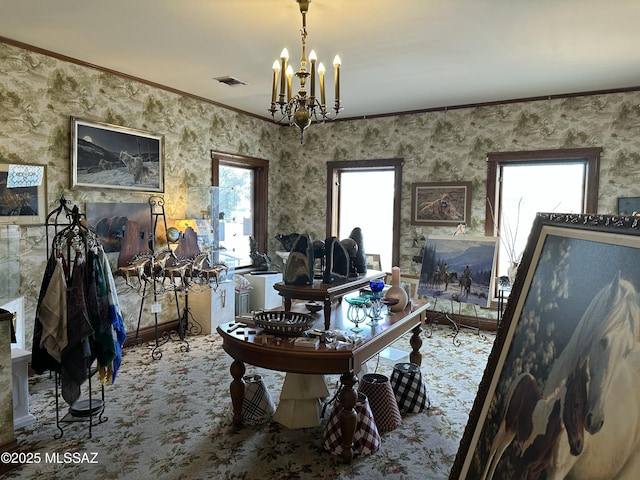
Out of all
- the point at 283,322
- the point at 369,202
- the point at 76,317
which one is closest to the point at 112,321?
the point at 76,317

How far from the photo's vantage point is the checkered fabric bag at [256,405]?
10.1 ft

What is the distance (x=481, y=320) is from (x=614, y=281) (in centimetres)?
536

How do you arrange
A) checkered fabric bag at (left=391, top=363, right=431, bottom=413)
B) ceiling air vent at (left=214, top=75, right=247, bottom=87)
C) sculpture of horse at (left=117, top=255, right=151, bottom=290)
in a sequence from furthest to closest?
ceiling air vent at (left=214, top=75, right=247, bottom=87), sculpture of horse at (left=117, top=255, right=151, bottom=290), checkered fabric bag at (left=391, top=363, right=431, bottom=413)

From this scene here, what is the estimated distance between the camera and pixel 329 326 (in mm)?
3094

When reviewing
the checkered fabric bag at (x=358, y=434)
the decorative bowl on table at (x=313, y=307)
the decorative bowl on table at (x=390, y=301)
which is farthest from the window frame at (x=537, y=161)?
the checkered fabric bag at (x=358, y=434)

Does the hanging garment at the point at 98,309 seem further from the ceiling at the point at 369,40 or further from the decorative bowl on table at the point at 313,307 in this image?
the ceiling at the point at 369,40

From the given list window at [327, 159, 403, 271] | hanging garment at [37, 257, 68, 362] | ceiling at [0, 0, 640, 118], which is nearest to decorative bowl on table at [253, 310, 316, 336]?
hanging garment at [37, 257, 68, 362]

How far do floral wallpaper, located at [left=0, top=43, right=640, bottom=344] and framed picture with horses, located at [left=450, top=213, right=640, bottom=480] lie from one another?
4.17 m

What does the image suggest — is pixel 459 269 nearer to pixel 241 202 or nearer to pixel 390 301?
pixel 390 301

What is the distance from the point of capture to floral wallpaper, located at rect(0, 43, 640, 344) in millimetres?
3889

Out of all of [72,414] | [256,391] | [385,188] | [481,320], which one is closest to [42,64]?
[72,414]

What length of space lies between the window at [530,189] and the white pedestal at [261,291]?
2.96m

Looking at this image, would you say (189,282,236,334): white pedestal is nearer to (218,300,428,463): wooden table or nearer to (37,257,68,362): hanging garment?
(218,300,428,463): wooden table

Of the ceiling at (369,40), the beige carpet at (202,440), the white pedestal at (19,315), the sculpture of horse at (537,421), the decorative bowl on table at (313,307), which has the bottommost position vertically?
the beige carpet at (202,440)
